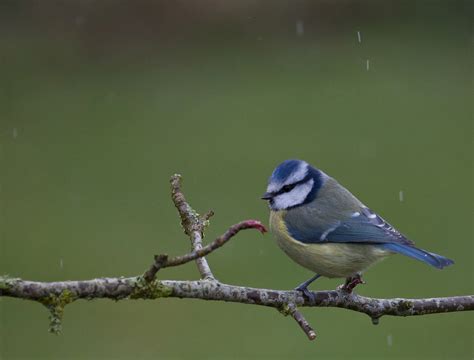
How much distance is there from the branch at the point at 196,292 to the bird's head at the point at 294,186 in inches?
25.6

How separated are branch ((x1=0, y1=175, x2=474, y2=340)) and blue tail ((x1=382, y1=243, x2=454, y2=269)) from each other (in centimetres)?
32

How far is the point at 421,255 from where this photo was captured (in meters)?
3.18

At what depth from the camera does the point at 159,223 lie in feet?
34.1

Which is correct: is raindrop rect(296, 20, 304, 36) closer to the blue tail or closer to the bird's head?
the bird's head

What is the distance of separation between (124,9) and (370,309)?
13847 mm

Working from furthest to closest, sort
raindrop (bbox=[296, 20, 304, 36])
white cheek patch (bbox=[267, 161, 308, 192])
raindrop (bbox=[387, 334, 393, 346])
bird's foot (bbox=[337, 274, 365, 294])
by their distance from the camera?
raindrop (bbox=[296, 20, 304, 36]) < raindrop (bbox=[387, 334, 393, 346]) < white cheek patch (bbox=[267, 161, 308, 192]) < bird's foot (bbox=[337, 274, 365, 294])

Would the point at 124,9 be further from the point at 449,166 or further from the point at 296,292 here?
the point at 296,292

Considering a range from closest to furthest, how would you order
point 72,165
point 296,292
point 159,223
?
point 296,292 → point 159,223 → point 72,165

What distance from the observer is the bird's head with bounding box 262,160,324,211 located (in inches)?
135

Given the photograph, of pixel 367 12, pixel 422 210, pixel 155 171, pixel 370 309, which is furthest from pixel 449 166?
pixel 370 309

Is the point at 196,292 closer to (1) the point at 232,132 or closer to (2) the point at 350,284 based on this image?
(2) the point at 350,284

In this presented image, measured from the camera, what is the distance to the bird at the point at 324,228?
330 cm

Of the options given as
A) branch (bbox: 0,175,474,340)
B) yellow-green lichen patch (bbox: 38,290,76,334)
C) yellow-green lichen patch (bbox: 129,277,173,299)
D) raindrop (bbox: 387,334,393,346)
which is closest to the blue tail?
branch (bbox: 0,175,474,340)

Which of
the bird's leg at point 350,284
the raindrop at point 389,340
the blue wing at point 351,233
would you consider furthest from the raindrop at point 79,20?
the bird's leg at point 350,284
